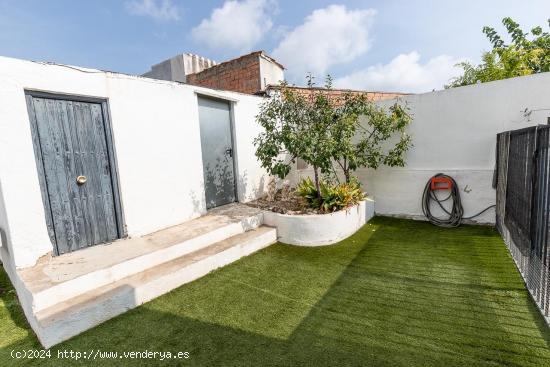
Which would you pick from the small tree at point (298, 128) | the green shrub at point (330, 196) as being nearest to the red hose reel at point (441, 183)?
the green shrub at point (330, 196)

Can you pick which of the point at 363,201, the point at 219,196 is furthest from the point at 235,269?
the point at 363,201

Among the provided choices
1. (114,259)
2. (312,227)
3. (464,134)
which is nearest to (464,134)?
(464,134)

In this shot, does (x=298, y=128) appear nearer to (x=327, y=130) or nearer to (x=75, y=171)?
(x=327, y=130)

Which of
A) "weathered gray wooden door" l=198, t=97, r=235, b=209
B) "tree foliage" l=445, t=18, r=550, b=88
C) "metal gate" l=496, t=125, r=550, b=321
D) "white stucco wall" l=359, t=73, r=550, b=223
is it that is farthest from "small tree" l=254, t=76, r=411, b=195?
"tree foliage" l=445, t=18, r=550, b=88

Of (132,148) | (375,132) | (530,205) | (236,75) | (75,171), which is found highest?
(236,75)

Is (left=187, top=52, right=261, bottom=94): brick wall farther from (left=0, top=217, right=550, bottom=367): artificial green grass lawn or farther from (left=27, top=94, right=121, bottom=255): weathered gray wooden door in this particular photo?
(left=0, top=217, right=550, bottom=367): artificial green grass lawn

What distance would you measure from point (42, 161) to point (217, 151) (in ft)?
9.40

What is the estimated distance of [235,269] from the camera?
12.6 feet

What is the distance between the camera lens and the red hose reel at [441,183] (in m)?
5.43

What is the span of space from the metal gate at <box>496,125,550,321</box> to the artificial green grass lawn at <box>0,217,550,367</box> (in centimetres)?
24

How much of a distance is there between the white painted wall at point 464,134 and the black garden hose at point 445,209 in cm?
11

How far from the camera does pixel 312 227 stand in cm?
463

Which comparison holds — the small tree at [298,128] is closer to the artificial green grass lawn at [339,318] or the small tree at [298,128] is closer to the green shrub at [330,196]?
the green shrub at [330,196]

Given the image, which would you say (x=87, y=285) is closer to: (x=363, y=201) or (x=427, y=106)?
(x=363, y=201)
